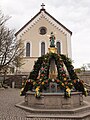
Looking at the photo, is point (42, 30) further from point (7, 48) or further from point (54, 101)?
point (54, 101)

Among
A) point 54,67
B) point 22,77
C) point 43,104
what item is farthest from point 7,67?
point 43,104

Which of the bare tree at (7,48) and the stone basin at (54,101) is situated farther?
the bare tree at (7,48)

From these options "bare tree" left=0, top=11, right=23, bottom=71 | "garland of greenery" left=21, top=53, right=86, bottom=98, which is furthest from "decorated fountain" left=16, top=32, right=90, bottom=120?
"bare tree" left=0, top=11, right=23, bottom=71

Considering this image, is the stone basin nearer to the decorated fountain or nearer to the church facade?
the decorated fountain

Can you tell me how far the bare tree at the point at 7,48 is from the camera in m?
23.7

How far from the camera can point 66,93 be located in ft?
31.2

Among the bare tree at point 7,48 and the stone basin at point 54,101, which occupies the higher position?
the bare tree at point 7,48

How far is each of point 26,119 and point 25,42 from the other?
88.1ft

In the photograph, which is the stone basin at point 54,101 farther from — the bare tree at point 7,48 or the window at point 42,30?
the window at point 42,30

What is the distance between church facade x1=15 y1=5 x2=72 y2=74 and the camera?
33688 mm

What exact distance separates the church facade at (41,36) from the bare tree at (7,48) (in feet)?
26.9

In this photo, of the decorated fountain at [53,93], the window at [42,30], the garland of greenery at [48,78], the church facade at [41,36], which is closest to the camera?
the decorated fountain at [53,93]

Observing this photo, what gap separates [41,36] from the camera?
3431 cm

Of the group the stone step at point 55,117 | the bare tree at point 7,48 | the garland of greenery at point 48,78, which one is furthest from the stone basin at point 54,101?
the bare tree at point 7,48
